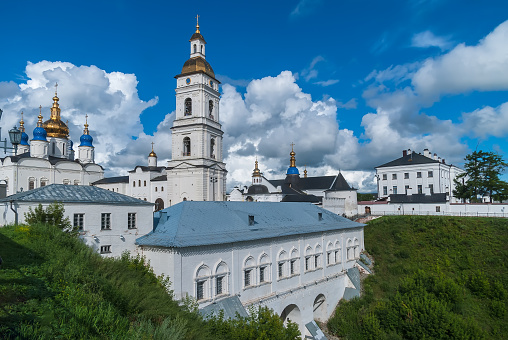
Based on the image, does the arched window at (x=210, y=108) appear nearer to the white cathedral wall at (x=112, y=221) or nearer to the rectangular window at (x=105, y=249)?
the white cathedral wall at (x=112, y=221)

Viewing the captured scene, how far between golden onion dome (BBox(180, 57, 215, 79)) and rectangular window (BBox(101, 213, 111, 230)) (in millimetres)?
27653

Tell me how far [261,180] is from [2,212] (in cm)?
3744

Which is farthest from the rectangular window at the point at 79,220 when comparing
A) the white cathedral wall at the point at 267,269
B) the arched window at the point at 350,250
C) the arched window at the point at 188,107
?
the arched window at the point at 188,107

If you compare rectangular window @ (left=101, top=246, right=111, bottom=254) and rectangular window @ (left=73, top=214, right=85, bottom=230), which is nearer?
rectangular window @ (left=73, top=214, right=85, bottom=230)

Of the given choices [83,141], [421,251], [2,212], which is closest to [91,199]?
[2,212]

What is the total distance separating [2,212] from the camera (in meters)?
16.3

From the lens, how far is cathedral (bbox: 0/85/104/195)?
43.6 m

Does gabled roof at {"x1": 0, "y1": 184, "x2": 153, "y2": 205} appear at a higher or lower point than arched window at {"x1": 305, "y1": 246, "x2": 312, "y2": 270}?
higher

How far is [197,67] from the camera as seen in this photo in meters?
41.3

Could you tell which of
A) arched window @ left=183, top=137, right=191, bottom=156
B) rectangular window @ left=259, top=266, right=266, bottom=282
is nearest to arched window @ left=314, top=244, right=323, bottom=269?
rectangular window @ left=259, top=266, right=266, bottom=282

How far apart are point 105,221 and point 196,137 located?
24343mm

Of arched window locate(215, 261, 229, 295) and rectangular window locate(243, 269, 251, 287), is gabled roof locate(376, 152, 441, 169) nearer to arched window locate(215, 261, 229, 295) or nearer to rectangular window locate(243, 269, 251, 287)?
rectangular window locate(243, 269, 251, 287)

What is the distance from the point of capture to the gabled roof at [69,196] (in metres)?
15.8

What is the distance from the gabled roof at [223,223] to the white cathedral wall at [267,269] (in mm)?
Result: 395
